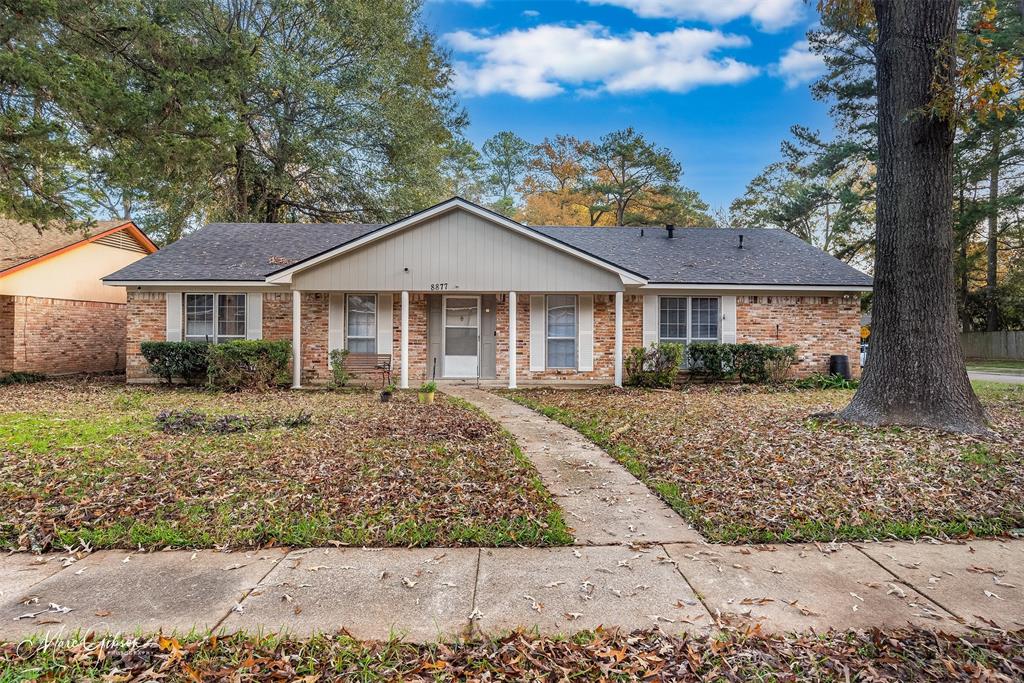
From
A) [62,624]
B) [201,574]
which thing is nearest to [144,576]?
[201,574]

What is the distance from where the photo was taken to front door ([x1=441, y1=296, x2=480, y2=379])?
12938 mm

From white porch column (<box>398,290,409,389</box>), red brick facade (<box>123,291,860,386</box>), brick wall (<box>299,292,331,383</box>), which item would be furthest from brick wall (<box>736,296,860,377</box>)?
brick wall (<box>299,292,331,383</box>)

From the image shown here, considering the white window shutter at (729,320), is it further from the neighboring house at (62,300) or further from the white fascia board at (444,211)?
the neighboring house at (62,300)

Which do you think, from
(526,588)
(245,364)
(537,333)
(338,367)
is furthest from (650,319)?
(526,588)

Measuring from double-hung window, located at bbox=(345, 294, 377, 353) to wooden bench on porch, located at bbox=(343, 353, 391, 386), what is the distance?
0.40 meters

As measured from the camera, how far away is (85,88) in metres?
7.50

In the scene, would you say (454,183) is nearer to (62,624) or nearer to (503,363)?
(503,363)

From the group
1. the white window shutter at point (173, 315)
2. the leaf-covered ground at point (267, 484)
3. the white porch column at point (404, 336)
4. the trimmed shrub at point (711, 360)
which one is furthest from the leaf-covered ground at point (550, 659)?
the white window shutter at point (173, 315)

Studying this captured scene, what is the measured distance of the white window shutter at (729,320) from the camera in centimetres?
1287

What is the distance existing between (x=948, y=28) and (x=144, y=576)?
10.2 metres

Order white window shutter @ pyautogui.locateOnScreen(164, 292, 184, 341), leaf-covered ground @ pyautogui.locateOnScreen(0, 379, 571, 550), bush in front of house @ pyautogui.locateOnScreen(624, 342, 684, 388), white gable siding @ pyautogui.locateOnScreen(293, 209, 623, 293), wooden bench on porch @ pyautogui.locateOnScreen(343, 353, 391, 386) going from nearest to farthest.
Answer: leaf-covered ground @ pyautogui.locateOnScreen(0, 379, 571, 550) < white gable siding @ pyautogui.locateOnScreen(293, 209, 623, 293) < bush in front of house @ pyautogui.locateOnScreen(624, 342, 684, 388) < wooden bench on porch @ pyautogui.locateOnScreen(343, 353, 391, 386) < white window shutter @ pyautogui.locateOnScreen(164, 292, 184, 341)

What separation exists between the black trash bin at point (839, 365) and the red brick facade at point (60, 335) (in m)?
20.4

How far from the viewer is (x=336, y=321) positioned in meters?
12.6

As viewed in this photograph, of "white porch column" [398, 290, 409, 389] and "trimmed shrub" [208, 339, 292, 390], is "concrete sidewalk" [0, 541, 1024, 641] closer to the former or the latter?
"trimmed shrub" [208, 339, 292, 390]
